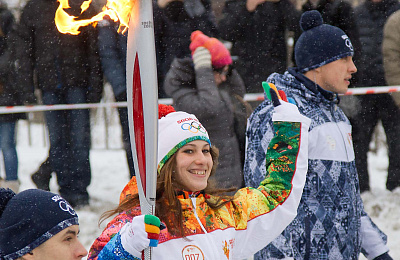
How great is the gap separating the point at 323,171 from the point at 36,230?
1.47 meters

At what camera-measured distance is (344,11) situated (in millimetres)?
5625

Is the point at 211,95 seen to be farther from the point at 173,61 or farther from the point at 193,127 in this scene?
the point at 193,127

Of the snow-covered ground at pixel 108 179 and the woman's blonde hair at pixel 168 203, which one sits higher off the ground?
the woman's blonde hair at pixel 168 203

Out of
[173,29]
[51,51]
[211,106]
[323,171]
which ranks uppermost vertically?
[173,29]

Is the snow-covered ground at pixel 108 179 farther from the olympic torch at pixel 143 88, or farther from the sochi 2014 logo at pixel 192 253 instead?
the olympic torch at pixel 143 88

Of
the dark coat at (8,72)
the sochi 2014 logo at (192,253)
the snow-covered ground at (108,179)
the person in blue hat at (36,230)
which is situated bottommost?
the snow-covered ground at (108,179)

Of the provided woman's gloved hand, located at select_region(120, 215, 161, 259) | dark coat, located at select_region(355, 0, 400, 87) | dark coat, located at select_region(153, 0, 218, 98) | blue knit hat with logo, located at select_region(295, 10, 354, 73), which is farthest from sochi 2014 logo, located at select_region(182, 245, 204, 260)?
dark coat, located at select_region(355, 0, 400, 87)

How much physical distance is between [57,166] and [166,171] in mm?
3098

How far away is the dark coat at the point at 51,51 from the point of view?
17.0 feet

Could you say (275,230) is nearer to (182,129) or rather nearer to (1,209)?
(182,129)

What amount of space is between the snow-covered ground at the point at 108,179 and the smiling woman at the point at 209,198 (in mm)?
1665

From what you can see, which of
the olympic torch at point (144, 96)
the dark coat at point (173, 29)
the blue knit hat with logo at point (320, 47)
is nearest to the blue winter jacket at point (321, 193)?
the blue knit hat with logo at point (320, 47)

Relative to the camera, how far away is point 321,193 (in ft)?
9.83

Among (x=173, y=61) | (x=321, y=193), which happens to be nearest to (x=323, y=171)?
(x=321, y=193)
